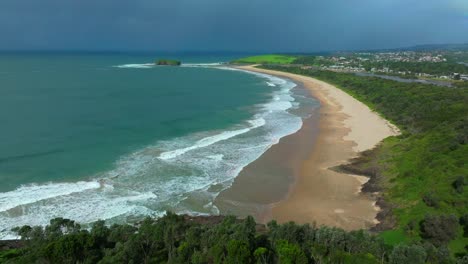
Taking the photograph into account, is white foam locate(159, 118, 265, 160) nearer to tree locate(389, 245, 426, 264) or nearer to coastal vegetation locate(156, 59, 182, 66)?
tree locate(389, 245, 426, 264)

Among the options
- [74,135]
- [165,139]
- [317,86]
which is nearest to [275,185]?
[165,139]

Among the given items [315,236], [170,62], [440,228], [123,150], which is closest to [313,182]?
[440,228]

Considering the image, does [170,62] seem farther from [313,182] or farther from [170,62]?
[313,182]

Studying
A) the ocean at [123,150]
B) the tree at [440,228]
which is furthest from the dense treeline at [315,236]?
the ocean at [123,150]

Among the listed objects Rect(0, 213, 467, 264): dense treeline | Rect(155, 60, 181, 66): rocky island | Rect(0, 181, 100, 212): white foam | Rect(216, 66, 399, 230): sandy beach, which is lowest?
Rect(216, 66, 399, 230): sandy beach

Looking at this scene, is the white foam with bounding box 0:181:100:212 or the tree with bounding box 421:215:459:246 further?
the white foam with bounding box 0:181:100:212

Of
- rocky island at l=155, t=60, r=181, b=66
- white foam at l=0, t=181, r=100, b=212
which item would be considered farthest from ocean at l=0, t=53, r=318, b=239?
rocky island at l=155, t=60, r=181, b=66

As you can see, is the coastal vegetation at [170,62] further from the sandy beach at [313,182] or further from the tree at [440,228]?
the tree at [440,228]
